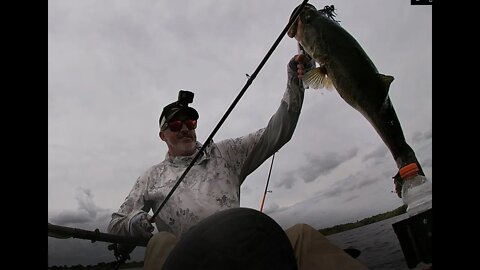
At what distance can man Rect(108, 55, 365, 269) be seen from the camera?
1341 mm

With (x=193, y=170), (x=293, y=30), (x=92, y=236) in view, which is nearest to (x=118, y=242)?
(x=92, y=236)

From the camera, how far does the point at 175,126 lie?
1.44m

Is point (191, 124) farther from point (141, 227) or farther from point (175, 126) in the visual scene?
point (141, 227)

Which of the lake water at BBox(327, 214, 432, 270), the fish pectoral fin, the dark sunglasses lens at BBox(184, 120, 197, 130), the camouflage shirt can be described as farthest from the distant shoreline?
the dark sunglasses lens at BBox(184, 120, 197, 130)

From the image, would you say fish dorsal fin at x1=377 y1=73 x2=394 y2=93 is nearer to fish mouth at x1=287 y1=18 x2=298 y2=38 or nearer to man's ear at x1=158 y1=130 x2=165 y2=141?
fish mouth at x1=287 y1=18 x2=298 y2=38

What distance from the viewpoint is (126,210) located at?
135 centimetres

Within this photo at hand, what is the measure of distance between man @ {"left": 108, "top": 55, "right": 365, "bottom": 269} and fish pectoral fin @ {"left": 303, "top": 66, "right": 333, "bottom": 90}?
45mm

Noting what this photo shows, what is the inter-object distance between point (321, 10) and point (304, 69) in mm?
190

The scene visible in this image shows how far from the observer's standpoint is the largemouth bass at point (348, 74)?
1.28 meters

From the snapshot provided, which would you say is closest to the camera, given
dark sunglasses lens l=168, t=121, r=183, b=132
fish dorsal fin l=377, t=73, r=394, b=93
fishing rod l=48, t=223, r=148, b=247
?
fishing rod l=48, t=223, r=148, b=247

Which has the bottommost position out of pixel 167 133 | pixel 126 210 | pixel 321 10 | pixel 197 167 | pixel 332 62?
pixel 126 210
